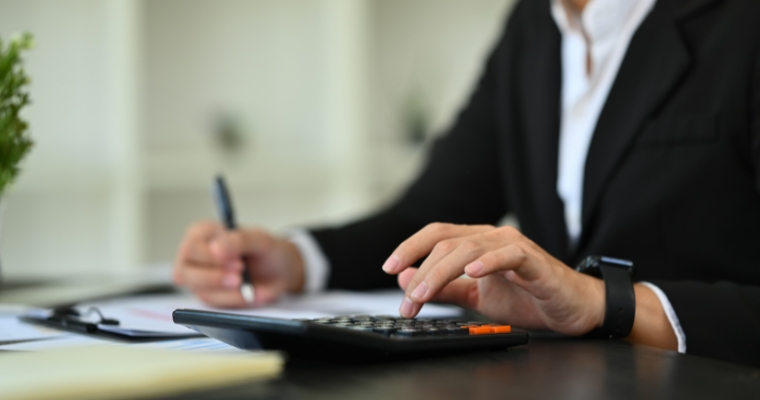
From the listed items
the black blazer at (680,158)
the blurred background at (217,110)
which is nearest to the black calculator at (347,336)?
the black blazer at (680,158)

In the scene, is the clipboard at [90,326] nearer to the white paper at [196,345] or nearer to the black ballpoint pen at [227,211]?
the white paper at [196,345]

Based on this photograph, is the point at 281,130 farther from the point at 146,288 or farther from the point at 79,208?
the point at 146,288

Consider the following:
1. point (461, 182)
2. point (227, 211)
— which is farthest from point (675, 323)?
point (461, 182)

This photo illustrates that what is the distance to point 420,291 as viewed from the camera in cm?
54

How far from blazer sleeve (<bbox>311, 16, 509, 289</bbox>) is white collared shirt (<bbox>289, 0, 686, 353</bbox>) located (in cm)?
10

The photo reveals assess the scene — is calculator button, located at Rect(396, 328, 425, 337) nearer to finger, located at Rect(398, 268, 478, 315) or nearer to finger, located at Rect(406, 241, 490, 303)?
finger, located at Rect(406, 241, 490, 303)

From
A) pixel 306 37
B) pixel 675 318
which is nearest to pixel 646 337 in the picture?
pixel 675 318

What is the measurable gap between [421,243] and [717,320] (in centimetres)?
27

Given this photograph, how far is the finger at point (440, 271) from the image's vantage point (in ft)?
1.78

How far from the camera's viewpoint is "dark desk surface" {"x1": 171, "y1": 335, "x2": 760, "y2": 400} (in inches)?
13.9

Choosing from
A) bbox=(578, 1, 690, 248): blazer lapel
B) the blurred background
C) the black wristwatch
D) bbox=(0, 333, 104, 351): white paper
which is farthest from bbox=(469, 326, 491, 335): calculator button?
the blurred background

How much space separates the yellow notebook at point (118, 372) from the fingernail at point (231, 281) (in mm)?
589

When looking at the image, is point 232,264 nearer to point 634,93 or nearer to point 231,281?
point 231,281

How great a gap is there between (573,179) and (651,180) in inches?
6.5
